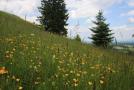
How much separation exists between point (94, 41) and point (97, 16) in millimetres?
4166

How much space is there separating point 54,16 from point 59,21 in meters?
0.96

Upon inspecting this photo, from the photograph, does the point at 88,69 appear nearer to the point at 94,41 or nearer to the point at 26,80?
the point at 26,80

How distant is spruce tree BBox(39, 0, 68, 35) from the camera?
41.8 meters

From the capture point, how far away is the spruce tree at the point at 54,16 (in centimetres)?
4175

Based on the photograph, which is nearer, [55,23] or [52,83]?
[52,83]

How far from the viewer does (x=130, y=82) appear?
598 cm

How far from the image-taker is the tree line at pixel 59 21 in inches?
1567

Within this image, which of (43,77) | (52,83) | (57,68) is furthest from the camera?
(57,68)

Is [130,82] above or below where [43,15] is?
below

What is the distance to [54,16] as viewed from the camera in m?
41.8

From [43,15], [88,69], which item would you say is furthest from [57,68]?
[43,15]

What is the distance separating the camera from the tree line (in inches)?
1567

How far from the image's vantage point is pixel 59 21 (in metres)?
42.0

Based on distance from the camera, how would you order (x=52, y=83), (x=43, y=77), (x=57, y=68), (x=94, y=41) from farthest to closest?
(x=94, y=41)
(x=57, y=68)
(x=43, y=77)
(x=52, y=83)
